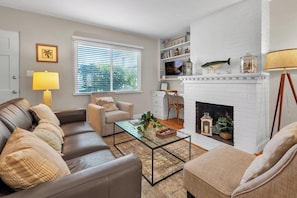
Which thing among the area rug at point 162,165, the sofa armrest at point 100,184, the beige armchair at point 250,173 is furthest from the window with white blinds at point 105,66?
the beige armchair at point 250,173

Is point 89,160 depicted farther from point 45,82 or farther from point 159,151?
point 45,82

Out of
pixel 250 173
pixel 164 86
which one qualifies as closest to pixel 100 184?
pixel 250 173

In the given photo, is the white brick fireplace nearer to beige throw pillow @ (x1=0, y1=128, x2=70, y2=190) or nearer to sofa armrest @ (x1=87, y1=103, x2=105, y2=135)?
sofa armrest @ (x1=87, y1=103, x2=105, y2=135)

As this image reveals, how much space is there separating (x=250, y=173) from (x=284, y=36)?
264cm

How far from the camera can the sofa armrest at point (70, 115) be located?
2445mm

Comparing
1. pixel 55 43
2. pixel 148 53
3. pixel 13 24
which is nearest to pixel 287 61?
pixel 148 53

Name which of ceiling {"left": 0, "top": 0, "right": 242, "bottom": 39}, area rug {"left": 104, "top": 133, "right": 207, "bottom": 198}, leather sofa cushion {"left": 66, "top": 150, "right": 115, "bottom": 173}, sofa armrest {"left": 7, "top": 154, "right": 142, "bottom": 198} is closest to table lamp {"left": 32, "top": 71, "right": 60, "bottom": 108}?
ceiling {"left": 0, "top": 0, "right": 242, "bottom": 39}

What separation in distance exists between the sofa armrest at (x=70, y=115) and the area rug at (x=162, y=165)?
27.3 inches

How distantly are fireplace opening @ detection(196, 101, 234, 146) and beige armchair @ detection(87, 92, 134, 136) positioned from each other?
1.45 m

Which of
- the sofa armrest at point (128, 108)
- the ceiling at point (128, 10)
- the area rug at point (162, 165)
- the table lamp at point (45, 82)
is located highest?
the ceiling at point (128, 10)

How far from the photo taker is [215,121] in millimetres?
2953

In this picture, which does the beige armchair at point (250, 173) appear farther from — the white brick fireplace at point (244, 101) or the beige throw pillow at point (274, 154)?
the white brick fireplace at point (244, 101)

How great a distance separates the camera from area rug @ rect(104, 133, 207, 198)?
155 centimetres

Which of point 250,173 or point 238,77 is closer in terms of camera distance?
point 250,173
